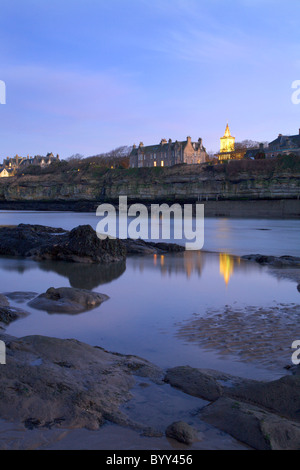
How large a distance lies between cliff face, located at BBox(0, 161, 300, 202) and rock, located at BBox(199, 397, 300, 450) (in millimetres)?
58689

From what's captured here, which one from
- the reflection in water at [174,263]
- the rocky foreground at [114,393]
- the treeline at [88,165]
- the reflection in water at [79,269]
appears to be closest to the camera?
the rocky foreground at [114,393]

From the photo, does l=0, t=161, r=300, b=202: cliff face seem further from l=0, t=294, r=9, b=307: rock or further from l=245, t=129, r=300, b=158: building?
l=0, t=294, r=9, b=307: rock

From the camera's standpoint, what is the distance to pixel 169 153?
93.8 metres

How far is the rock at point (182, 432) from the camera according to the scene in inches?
112

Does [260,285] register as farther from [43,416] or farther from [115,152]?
[115,152]

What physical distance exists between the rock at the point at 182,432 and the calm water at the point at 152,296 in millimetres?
1300

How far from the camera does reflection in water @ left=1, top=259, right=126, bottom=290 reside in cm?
916

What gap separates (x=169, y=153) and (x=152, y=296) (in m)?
88.5

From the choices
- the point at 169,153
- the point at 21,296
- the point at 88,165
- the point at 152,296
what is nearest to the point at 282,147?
the point at 169,153

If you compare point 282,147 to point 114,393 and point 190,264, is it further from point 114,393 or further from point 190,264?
Answer: point 114,393

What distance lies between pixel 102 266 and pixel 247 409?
8.20m

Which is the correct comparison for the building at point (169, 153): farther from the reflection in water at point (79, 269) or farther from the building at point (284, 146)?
the reflection in water at point (79, 269)

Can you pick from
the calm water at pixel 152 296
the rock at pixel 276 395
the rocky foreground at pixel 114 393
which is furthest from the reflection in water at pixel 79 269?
the rock at pixel 276 395
